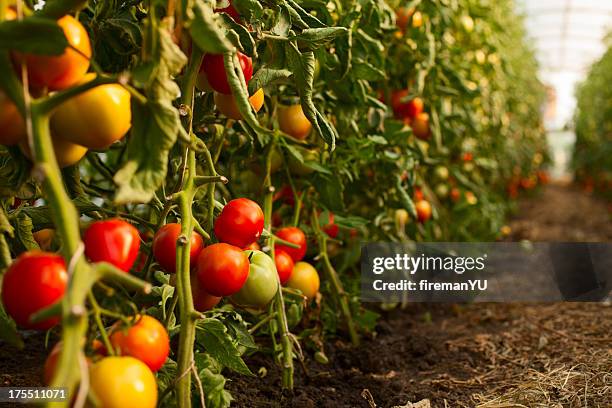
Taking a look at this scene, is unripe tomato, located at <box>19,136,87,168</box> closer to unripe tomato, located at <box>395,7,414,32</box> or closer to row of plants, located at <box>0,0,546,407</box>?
row of plants, located at <box>0,0,546,407</box>

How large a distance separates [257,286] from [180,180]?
206mm

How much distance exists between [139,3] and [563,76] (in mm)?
18257

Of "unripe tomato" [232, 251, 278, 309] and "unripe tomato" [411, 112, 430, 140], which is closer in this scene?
"unripe tomato" [232, 251, 278, 309]

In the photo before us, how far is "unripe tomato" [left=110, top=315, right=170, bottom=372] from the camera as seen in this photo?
660 mm

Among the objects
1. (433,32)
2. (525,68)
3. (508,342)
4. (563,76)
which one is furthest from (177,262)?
(563,76)

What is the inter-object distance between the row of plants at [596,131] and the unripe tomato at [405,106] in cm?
368

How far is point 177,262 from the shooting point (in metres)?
0.76

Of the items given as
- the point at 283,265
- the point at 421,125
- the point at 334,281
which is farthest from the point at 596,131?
the point at 283,265

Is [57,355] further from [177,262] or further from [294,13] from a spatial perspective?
[294,13]

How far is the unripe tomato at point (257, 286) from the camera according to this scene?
95 centimetres

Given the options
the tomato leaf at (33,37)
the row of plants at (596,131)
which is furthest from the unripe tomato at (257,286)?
the row of plants at (596,131)

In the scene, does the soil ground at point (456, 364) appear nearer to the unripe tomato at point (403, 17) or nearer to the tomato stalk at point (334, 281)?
the tomato stalk at point (334, 281)

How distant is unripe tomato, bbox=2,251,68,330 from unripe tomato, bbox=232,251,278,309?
1.25 ft

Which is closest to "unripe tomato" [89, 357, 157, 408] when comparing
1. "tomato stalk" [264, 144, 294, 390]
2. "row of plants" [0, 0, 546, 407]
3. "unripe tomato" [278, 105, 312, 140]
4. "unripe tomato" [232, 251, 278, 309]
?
"row of plants" [0, 0, 546, 407]
